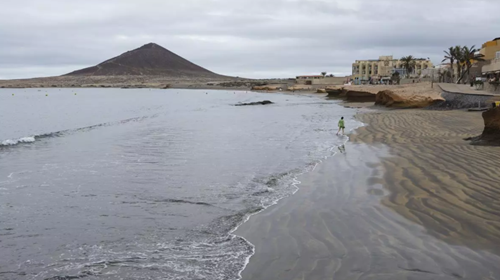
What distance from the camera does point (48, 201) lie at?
8984 mm

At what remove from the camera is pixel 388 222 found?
6.83 meters

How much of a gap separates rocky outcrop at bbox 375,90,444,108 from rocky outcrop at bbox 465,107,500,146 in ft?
62.4

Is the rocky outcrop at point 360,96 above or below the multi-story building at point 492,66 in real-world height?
below

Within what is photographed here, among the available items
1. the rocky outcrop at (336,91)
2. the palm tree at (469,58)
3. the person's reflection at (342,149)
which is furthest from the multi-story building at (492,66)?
the person's reflection at (342,149)

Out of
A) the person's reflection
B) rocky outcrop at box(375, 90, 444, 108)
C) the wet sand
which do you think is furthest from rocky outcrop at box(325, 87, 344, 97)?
the wet sand

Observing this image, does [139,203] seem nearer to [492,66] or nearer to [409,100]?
[409,100]

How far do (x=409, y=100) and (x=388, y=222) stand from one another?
27995 millimetres

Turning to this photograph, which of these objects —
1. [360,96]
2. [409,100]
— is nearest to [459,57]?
[360,96]

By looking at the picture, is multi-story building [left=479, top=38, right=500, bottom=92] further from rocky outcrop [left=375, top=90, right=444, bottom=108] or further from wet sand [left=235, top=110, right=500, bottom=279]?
wet sand [left=235, top=110, right=500, bottom=279]

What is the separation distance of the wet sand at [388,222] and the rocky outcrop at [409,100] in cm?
2049

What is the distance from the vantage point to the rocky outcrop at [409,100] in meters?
31.8

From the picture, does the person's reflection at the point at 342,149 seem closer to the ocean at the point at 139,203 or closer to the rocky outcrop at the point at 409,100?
the ocean at the point at 139,203

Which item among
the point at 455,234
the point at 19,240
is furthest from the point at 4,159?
the point at 455,234

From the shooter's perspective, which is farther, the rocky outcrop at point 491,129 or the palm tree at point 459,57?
the palm tree at point 459,57
